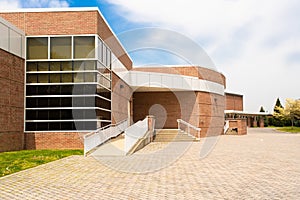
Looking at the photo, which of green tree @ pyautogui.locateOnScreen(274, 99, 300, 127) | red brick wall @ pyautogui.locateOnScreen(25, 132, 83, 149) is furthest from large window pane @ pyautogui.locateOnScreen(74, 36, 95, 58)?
green tree @ pyautogui.locateOnScreen(274, 99, 300, 127)

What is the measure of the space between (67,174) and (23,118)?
8287 mm

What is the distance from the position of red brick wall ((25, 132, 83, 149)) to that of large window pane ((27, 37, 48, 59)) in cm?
397

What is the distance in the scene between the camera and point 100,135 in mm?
17094

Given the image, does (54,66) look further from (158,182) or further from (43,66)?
(158,182)

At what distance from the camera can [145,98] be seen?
3200 cm

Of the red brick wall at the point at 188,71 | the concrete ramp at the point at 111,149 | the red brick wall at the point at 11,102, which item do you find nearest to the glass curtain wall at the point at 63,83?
the red brick wall at the point at 11,102

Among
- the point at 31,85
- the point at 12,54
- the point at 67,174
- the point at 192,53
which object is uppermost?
the point at 192,53

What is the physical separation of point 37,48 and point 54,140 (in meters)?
4.78

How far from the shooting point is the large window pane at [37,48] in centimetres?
1773

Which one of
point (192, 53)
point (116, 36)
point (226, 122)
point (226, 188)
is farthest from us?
point (226, 122)

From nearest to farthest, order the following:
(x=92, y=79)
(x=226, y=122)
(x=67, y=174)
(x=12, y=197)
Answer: (x=12, y=197)
(x=67, y=174)
(x=92, y=79)
(x=226, y=122)

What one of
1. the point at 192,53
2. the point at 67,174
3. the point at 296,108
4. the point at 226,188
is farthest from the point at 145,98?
the point at 296,108

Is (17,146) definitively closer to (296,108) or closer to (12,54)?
(12,54)

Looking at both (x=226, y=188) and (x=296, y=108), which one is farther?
(x=296, y=108)
